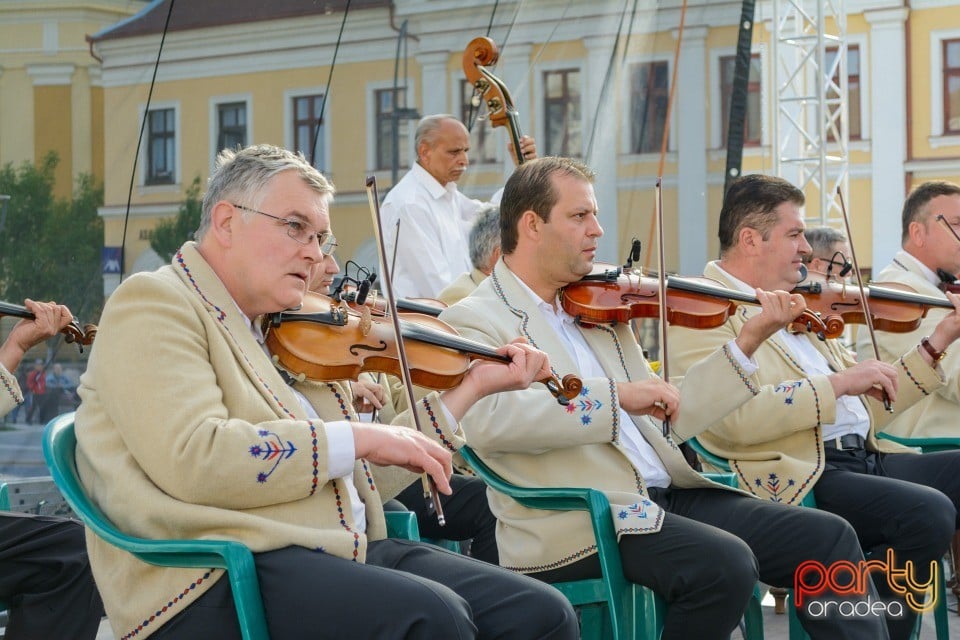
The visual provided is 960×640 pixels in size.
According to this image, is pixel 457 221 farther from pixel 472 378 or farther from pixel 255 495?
pixel 255 495

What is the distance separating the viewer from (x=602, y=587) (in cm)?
294

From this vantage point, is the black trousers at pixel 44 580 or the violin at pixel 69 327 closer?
the black trousers at pixel 44 580

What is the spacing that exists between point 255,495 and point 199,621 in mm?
222

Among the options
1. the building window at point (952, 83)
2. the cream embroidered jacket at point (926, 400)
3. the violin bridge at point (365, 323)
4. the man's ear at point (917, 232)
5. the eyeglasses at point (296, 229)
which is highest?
the building window at point (952, 83)

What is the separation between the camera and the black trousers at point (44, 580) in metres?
2.92

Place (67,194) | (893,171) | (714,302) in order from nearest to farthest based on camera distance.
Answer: (714,302) → (67,194) → (893,171)

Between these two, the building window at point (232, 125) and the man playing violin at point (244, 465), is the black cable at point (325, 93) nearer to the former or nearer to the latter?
the building window at point (232, 125)

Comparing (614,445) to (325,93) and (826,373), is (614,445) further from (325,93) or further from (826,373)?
(325,93)

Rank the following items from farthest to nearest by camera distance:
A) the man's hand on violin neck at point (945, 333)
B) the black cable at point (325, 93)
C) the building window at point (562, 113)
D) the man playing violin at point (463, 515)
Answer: the building window at point (562, 113), the black cable at point (325, 93), the man's hand on violin neck at point (945, 333), the man playing violin at point (463, 515)

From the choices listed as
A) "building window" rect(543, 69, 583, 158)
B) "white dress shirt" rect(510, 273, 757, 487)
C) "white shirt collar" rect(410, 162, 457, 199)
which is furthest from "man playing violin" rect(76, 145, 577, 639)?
"building window" rect(543, 69, 583, 158)

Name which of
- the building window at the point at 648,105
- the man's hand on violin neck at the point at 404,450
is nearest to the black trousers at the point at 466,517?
the man's hand on violin neck at the point at 404,450

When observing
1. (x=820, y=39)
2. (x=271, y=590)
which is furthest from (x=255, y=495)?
(x=820, y=39)

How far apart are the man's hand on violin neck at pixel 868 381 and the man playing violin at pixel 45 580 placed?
1895mm

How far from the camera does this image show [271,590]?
2195 millimetres
